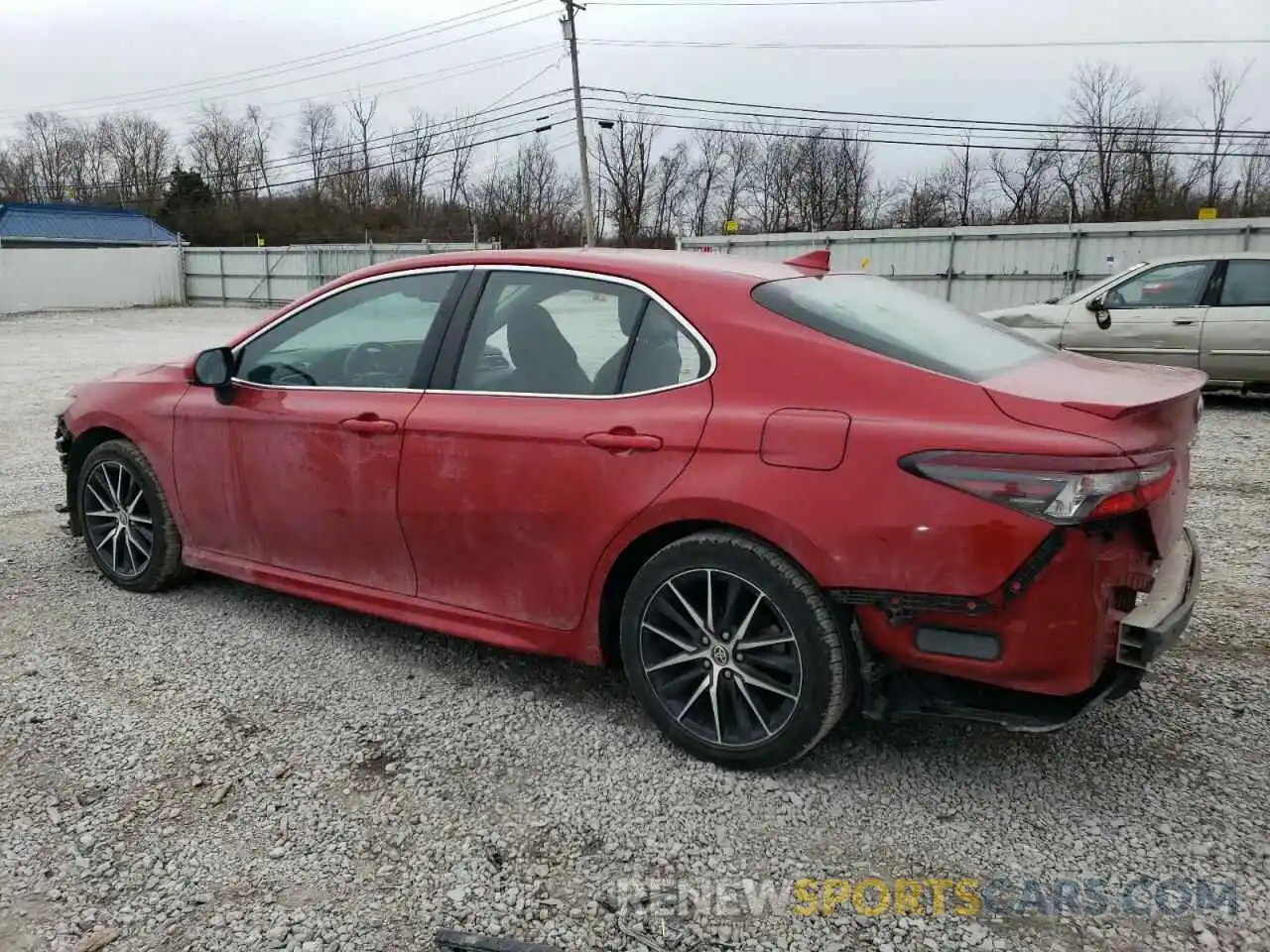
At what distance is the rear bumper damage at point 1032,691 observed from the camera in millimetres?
2551

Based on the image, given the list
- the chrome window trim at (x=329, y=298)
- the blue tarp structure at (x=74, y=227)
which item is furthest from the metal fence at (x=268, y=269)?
the chrome window trim at (x=329, y=298)

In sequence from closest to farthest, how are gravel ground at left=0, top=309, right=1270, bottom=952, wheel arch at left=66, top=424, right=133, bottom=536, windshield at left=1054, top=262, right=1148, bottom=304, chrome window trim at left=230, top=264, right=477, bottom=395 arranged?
gravel ground at left=0, top=309, right=1270, bottom=952 < chrome window trim at left=230, top=264, right=477, bottom=395 < wheel arch at left=66, top=424, right=133, bottom=536 < windshield at left=1054, top=262, right=1148, bottom=304

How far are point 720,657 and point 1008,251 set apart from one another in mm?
17801

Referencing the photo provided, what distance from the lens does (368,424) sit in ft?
11.6

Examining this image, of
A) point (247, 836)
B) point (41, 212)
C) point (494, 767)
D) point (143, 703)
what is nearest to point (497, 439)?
point (494, 767)

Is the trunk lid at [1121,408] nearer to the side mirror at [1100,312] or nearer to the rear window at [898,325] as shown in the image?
the rear window at [898,325]

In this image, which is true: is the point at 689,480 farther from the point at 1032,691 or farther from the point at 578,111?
the point at 578,111

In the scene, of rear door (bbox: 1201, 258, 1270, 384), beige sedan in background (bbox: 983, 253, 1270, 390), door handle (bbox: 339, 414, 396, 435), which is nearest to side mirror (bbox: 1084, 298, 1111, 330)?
beige sedan in background (bbox: 983, 253, 1270, 390)

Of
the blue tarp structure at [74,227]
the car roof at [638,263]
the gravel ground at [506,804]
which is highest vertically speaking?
the blue tarp structure at [74,227]

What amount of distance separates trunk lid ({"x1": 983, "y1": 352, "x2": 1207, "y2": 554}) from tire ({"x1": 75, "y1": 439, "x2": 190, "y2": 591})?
3.54 metres

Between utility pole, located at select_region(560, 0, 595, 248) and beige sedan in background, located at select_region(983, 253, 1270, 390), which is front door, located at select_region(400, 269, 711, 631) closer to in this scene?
beige sedan in background, located at select_region(983, 253, 1270, 390)

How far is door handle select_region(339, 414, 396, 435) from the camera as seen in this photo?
11.4ft

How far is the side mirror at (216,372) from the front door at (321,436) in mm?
50

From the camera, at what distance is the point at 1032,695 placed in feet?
8.80
